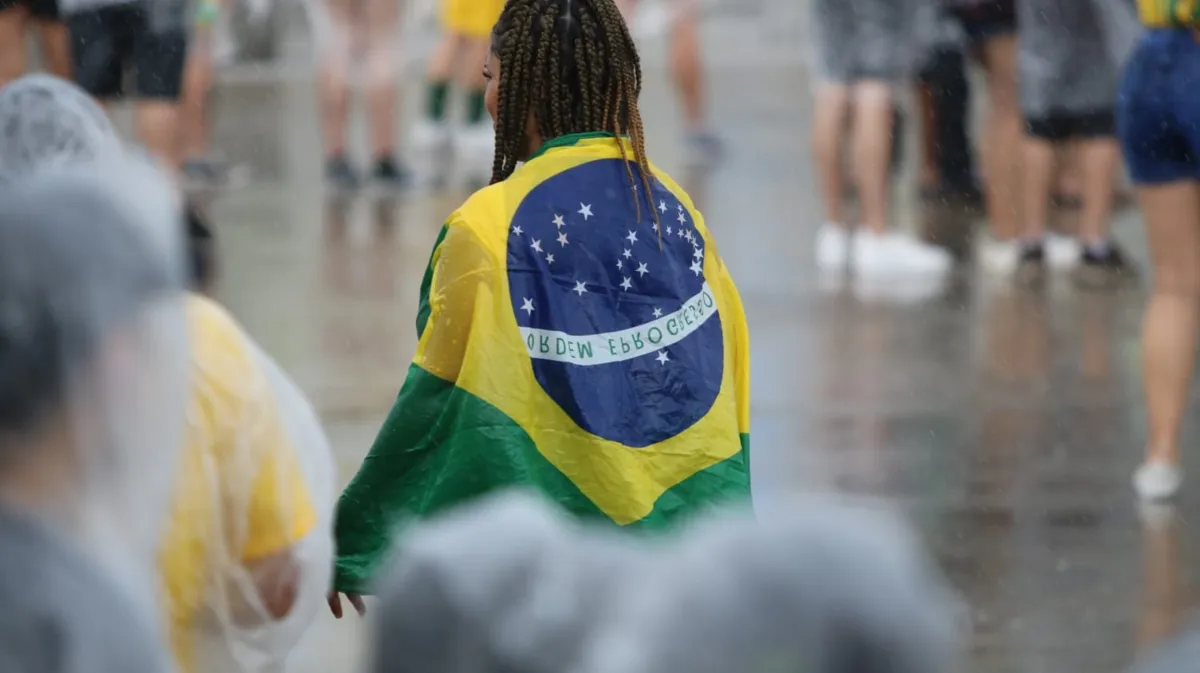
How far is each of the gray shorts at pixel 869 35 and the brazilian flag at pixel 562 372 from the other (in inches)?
249

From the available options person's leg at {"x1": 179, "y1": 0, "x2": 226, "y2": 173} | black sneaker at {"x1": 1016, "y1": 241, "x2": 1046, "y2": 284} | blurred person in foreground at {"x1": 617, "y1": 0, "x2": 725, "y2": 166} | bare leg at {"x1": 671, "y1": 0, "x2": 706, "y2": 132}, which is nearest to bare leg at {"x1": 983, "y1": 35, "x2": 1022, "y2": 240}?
black sneaker at {"x1": 1016, "y1": 241, "x2": 1046, "y2": 284}

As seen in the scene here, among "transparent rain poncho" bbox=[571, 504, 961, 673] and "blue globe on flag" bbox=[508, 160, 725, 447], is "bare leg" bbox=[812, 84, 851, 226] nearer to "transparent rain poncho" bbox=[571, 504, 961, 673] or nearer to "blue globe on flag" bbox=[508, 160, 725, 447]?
"blue globe on flag" bbox=[508, 160, 725, 447]

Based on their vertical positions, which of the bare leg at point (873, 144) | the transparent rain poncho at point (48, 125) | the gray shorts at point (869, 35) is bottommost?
the bare leg at point (873, 144)

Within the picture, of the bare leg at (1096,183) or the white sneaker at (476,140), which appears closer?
the bare leg at (1096,183)

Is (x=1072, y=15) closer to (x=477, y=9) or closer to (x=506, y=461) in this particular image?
(x=477, y=9)

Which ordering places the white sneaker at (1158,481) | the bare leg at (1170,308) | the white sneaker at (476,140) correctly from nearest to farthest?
the bare leg at (1170,308)
the white sneaker at (1158,481)
the white sneaker at (476,140)

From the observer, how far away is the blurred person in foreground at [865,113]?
9352 millimetres

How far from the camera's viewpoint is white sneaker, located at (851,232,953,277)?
9.48 metres

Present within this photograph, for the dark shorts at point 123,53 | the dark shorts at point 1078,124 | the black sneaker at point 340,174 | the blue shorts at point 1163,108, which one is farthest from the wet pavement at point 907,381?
the blue shorts at point 1163,108

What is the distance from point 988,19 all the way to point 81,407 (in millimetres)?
8393

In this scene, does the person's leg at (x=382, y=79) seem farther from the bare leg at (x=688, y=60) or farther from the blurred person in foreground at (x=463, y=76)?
the bare leg at (x=688, y=60)

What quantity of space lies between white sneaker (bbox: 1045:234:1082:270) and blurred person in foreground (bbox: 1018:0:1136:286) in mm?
72

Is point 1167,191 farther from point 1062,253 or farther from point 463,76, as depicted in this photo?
point 463,76

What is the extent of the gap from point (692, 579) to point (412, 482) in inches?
81.9
